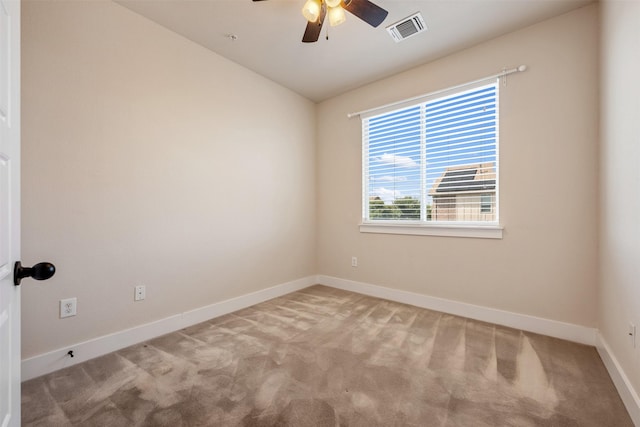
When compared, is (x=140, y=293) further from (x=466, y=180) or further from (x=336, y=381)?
(x=466, y=180)

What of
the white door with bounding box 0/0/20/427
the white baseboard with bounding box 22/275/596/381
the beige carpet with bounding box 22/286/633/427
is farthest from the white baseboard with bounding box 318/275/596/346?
the white door with bounding box 0/0/20/427

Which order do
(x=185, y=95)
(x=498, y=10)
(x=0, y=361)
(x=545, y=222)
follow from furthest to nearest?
(x=185, y=95) < (x=545, y=222) < (x=498, y=10) < (x=0, y=361)

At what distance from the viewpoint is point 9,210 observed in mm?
810

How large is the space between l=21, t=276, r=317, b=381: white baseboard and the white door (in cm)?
127

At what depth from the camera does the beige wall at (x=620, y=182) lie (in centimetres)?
149

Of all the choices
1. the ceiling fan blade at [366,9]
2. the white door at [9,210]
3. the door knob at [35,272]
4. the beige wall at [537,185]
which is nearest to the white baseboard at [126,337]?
the white door at [9,210]

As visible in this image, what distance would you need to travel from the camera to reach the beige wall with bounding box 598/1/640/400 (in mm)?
1489

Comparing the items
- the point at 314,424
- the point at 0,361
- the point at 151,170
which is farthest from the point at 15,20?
the point at 314,424

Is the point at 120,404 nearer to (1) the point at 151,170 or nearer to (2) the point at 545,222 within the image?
(1) the point at 151,170

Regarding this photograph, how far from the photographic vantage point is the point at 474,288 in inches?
108

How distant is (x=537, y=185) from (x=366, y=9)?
2.01 m

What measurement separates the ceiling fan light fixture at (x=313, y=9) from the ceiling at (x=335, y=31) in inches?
16.2

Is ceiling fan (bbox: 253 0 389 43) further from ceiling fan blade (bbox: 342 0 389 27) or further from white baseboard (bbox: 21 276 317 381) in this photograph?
white baseboard (bbox: 21 276 317 381)

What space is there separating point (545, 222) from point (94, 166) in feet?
11.9
